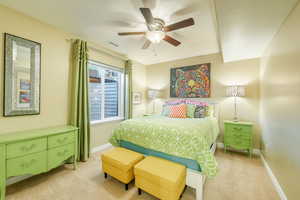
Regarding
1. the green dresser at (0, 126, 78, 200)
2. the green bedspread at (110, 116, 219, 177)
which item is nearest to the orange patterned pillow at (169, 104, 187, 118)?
the green bedspread at (110, 116, 219, 177)

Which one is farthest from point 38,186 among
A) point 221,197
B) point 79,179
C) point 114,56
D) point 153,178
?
point 114,56

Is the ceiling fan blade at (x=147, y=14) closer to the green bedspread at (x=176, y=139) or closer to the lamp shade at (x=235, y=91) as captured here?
the green bedspread at (x=176, y=139)

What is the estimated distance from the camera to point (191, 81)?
382cm

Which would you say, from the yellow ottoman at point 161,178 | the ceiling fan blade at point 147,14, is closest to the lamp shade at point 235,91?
the yellow ottoman at point 161,178

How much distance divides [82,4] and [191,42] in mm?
2212

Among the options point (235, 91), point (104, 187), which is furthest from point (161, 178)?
point (235, 91)

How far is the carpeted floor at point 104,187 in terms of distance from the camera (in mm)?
1671

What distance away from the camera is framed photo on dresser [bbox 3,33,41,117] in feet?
6.06

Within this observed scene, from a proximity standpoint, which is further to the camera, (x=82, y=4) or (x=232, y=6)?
(x=82, y=4)

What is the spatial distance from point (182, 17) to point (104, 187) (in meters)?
2.89

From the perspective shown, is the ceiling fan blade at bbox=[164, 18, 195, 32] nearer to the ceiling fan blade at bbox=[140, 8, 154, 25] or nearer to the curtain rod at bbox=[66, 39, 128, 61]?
the ceiling fan blade at bbox=[140, 8, 154, 25]

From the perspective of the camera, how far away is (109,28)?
7.84 ft

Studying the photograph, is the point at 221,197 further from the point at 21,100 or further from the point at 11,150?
the point at 21,100

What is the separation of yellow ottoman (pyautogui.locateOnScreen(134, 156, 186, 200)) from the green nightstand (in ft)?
6.74
